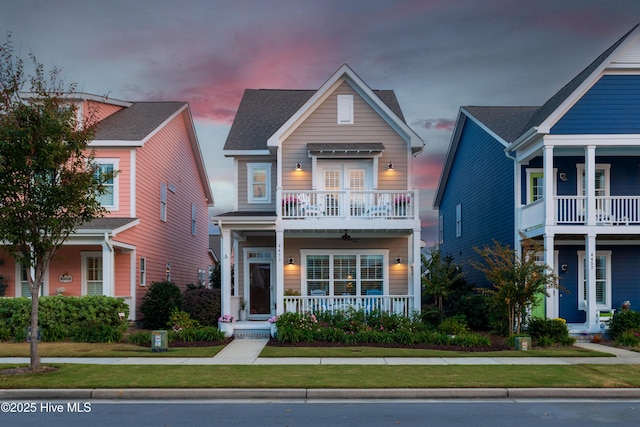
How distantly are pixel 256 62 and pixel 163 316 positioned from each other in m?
9.69

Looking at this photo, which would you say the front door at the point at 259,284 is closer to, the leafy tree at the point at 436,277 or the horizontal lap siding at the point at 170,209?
the horizontal lap siding at the point at 170,209

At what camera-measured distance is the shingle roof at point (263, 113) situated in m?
22.6

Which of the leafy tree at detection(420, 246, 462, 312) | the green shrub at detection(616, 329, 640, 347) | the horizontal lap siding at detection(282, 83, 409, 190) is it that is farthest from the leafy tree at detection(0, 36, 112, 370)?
the green shrub at detection(616, 329, 640, 347)

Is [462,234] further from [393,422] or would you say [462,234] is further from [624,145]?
[393,422]

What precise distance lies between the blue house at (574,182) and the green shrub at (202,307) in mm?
10130

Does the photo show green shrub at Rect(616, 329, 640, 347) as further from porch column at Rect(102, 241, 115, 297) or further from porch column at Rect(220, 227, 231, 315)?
porch column at Rect(102, 241, 115, 297)

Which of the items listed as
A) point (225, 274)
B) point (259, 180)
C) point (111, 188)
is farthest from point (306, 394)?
point (111, 188)

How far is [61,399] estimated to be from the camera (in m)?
10.2

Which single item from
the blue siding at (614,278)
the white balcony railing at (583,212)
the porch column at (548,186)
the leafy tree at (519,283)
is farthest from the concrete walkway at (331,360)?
Answer: the blue siding at (614,278)

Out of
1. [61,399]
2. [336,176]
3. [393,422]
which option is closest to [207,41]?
[336,176]

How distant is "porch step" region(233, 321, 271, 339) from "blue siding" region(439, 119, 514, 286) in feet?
29.1

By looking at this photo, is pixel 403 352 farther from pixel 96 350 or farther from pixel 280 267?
pixel 96 350

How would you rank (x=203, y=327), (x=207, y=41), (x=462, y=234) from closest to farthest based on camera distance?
(x=203, y=327), (x=207, y=41), (x=462, y=234)

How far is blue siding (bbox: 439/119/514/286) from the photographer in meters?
22.8
